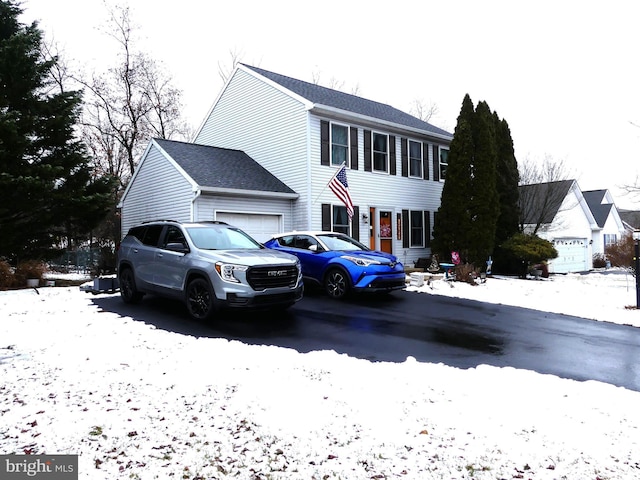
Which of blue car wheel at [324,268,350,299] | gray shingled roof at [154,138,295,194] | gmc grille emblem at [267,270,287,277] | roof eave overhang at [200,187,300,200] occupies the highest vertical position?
gray shingled roof at [154,138,295,194]

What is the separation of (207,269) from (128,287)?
3323 millimetres

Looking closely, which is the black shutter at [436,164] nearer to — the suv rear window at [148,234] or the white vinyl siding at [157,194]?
the white vinyl siding at [157,194]

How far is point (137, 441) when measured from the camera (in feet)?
12.0

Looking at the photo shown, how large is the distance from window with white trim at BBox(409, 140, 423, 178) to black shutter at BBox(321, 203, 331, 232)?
204 inches

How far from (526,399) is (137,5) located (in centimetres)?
3015

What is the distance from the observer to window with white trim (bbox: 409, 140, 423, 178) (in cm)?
2029

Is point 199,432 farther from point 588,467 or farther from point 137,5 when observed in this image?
point 137,5

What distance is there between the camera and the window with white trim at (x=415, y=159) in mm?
20294

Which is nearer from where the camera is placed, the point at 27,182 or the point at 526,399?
the point at 526,399

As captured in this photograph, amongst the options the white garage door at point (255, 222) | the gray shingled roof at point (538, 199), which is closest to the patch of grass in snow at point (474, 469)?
the white garage door at point (255, 222)

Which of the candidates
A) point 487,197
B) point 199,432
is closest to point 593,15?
point 487,197

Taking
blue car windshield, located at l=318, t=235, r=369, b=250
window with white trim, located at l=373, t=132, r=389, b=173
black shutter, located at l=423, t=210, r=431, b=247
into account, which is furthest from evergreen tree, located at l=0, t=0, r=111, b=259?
black shutter, located at l=423, t=210, r=431, b=247

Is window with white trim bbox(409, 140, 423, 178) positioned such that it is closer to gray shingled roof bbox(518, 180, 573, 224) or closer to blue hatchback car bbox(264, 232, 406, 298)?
gray shingled roof bbox(518, 180, 573, 224)

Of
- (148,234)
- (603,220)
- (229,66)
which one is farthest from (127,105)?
(603,220)
